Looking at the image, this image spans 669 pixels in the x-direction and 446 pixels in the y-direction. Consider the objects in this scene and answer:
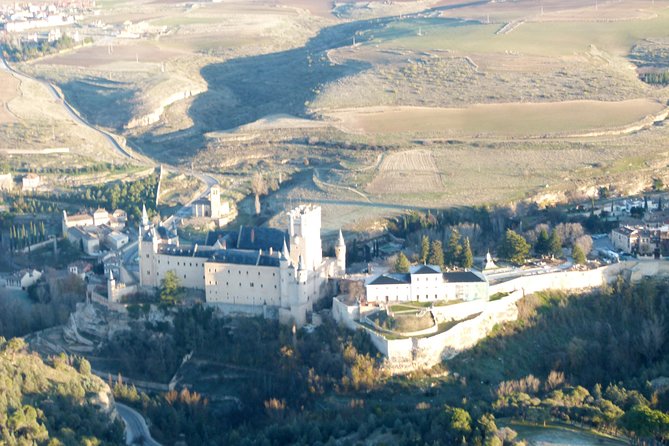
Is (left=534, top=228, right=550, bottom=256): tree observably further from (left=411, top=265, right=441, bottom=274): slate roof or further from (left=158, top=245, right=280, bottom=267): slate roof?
(left=158, top=245, right=280, bottom=267): slate roof

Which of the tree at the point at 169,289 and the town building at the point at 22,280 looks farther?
the town building at the point at 22,280

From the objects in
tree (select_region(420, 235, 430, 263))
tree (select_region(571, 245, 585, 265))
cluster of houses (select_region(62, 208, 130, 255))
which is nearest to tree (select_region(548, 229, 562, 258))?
tree (select_region(571, 245, 585, 265))

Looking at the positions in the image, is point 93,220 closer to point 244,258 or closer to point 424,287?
point 244,258

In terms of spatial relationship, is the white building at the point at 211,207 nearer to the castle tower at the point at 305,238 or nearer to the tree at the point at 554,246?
the castle tower at the point at 305,238

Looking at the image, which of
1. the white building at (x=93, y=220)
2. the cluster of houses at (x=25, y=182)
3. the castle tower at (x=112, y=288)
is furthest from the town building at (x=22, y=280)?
the cluster of houses at (x=25, y=182)

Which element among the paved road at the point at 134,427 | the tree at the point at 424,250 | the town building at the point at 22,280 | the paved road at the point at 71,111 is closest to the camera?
the paved road at the point at 134,427

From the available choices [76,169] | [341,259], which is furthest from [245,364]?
[76,169]

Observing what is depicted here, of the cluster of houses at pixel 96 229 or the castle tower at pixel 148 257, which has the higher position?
the castle tower at pixel 148 257

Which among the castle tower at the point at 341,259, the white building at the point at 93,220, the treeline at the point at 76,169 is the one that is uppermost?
the castle tower at the point at 341,259

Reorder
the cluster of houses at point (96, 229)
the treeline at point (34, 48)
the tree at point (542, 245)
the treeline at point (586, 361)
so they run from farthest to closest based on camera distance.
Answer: the treeline at point (34, 48) < the cluster of houses at point (96, 229) < the tree at point (542, 245) < the treeline at point (586, 361)
